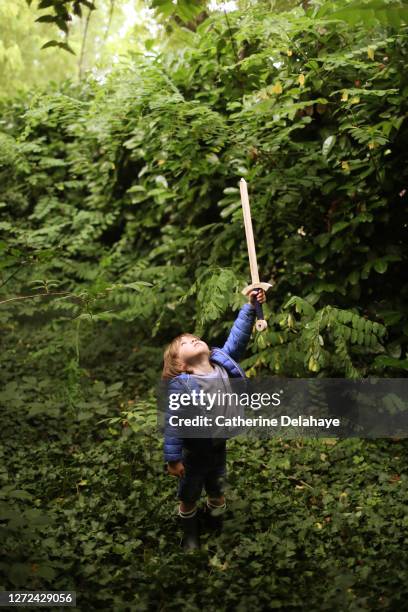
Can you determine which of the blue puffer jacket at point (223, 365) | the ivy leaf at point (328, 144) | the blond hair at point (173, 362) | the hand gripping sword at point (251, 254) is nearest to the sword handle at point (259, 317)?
the hand gripping sword at point (251, 254)

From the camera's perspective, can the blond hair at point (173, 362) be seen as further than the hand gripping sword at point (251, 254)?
Yes

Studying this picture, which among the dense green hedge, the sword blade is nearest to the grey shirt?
the sword blade

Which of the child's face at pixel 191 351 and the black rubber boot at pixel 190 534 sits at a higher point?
the child's face at pixel 191 351

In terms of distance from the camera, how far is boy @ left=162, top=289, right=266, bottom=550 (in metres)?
3.28

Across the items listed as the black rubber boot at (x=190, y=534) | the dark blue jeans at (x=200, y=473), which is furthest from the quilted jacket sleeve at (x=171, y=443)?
the black rubber boot at (x=190, y=534)

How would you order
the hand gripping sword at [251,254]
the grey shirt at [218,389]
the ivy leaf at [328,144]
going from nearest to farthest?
1. the hand gripping sword at [251,254]
2. the grey shirt at [218,389]
3. the ivy leaf at [328,144]

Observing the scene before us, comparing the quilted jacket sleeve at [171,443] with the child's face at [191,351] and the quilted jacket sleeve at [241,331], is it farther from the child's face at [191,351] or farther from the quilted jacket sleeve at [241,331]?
the quilted jacket sleeve at [241,331]

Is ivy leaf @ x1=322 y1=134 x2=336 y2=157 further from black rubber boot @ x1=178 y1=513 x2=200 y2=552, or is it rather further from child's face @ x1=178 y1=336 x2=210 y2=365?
black rubber boot @ x1=178 y1=513 x2=200 y2=552

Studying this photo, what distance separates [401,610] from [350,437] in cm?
182

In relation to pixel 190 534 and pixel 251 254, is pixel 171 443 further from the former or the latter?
pixel 251 254

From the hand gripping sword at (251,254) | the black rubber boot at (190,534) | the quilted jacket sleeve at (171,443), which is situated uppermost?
the hand gripping sword at (251,254)

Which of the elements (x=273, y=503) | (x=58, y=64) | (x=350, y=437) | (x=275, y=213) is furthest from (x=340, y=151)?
(x=58, y=64)

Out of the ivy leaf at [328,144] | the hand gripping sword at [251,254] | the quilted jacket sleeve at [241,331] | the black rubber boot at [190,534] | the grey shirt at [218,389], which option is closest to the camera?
the hand gripping sword at [251,254]

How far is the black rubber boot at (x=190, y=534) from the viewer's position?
3570 millimetres
